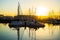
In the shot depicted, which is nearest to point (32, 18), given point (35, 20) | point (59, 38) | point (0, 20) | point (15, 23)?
point (35, 20)

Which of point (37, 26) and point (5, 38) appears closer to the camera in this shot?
point (5, 38)

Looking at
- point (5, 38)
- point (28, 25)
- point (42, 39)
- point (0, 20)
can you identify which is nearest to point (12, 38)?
point (5, 38)

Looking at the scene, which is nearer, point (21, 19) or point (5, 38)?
point (5, 38)

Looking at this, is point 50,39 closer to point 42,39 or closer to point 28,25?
point 42,39

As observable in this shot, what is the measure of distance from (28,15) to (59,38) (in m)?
3.14

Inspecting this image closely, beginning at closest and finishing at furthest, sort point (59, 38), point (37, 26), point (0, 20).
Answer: point (59, 38), point (37, 26), point (0, 20)

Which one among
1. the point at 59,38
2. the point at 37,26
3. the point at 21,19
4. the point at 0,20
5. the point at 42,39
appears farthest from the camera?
the point at 0,20

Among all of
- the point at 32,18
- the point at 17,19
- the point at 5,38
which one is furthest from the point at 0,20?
the point at 5,38

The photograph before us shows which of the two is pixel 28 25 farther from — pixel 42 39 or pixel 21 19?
pixel 42 39

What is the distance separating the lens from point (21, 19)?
29.5ft

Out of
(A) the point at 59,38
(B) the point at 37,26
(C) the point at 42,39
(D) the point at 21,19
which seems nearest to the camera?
(C) the point at 42,39

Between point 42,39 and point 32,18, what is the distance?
12.0 feet

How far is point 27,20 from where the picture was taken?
8781 mm

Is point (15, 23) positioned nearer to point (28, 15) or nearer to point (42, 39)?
point (28, 15)
